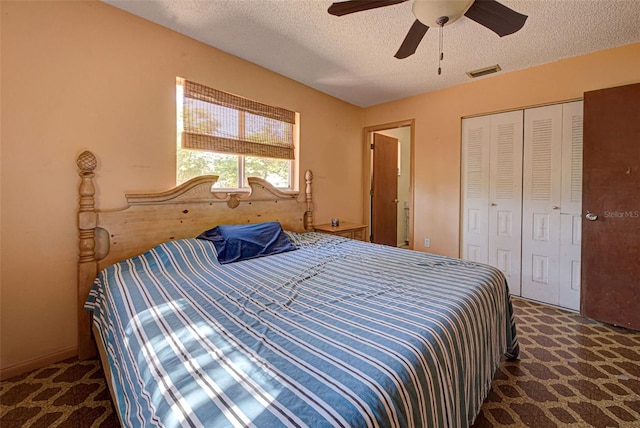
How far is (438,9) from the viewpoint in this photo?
1.54 meters

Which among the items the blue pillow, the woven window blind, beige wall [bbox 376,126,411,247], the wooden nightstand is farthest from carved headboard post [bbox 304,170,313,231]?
beige wall [bbox 376,126,411,247]

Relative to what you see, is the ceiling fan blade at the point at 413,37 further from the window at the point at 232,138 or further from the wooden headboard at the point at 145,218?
the wooden headboard at the point at 145,218

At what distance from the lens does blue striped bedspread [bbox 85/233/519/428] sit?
709mm

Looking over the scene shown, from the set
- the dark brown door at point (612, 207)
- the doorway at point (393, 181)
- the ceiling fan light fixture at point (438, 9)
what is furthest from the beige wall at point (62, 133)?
the dark brown door at point (612, 207)

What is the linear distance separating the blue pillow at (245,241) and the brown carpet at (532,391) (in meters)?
1.06

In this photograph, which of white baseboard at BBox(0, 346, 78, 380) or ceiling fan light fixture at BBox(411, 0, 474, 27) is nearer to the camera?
ceiling fan light fixture at BBox(411, 0, 474, 27)

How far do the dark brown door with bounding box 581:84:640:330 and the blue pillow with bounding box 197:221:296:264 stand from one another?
2.72 m

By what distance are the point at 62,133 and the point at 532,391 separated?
335cm

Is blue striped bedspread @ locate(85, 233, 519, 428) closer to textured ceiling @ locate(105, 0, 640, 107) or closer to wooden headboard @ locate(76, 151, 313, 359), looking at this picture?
wooden headboard @ locate(76, 151, 313, 359)

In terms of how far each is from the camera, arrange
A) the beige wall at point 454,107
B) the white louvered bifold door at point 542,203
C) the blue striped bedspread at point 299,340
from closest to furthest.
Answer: the blue striped bedspread at point 299,340 → the beige wall at point 454,107 → the white louvered bifold door at point 542,203

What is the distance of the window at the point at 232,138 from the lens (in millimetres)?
2441

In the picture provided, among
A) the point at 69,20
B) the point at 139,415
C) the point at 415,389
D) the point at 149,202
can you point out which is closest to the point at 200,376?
the point at 139,415

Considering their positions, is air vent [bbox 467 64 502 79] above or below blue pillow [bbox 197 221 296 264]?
above

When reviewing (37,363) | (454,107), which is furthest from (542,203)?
(37,363)
